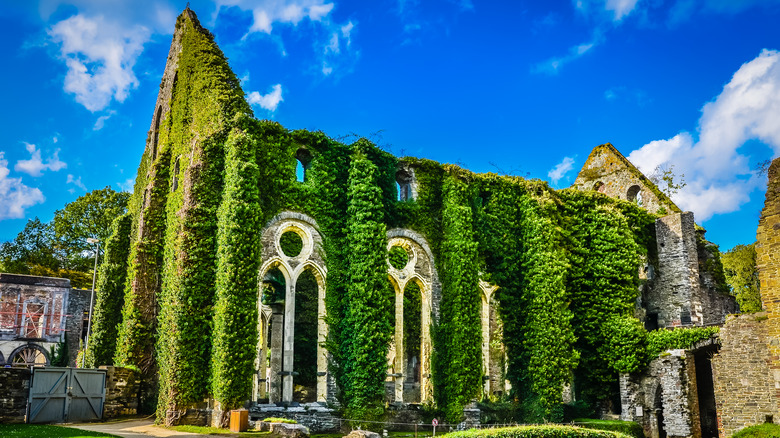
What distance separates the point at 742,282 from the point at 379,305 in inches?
1315

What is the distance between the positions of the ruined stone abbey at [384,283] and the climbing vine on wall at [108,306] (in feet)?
0.27

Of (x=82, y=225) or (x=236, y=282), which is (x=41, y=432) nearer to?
(x=236, y=282)

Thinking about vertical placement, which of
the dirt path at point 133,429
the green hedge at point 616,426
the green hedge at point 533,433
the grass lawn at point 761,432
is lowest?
the green hedge at point 616,426

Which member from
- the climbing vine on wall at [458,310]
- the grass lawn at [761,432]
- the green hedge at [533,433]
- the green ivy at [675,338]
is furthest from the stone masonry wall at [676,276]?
the green hedge at [533,433]

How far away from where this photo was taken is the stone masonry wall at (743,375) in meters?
21.1

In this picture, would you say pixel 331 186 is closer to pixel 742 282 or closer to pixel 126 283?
pixel 126 283

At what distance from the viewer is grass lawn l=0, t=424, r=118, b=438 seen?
13.8 metres

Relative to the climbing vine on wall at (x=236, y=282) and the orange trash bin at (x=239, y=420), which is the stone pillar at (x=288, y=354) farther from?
the orange trash bin at (x=239, y=420)

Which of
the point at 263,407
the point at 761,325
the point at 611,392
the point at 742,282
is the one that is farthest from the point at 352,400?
the point at 742,282

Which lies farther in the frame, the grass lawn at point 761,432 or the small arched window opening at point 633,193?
the small arched window opening at point 633,193

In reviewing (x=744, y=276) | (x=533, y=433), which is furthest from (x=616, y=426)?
(x=744, y=276)

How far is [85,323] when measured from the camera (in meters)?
34.4

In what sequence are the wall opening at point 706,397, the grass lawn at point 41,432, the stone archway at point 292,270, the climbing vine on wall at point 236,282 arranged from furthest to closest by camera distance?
the wall opening at point 706,397, the stone archway at point 292,270, the climbing vine on wall at point 236,282, the grass lawn at point 41,432

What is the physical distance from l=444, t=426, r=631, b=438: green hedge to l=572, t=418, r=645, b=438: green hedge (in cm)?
744
